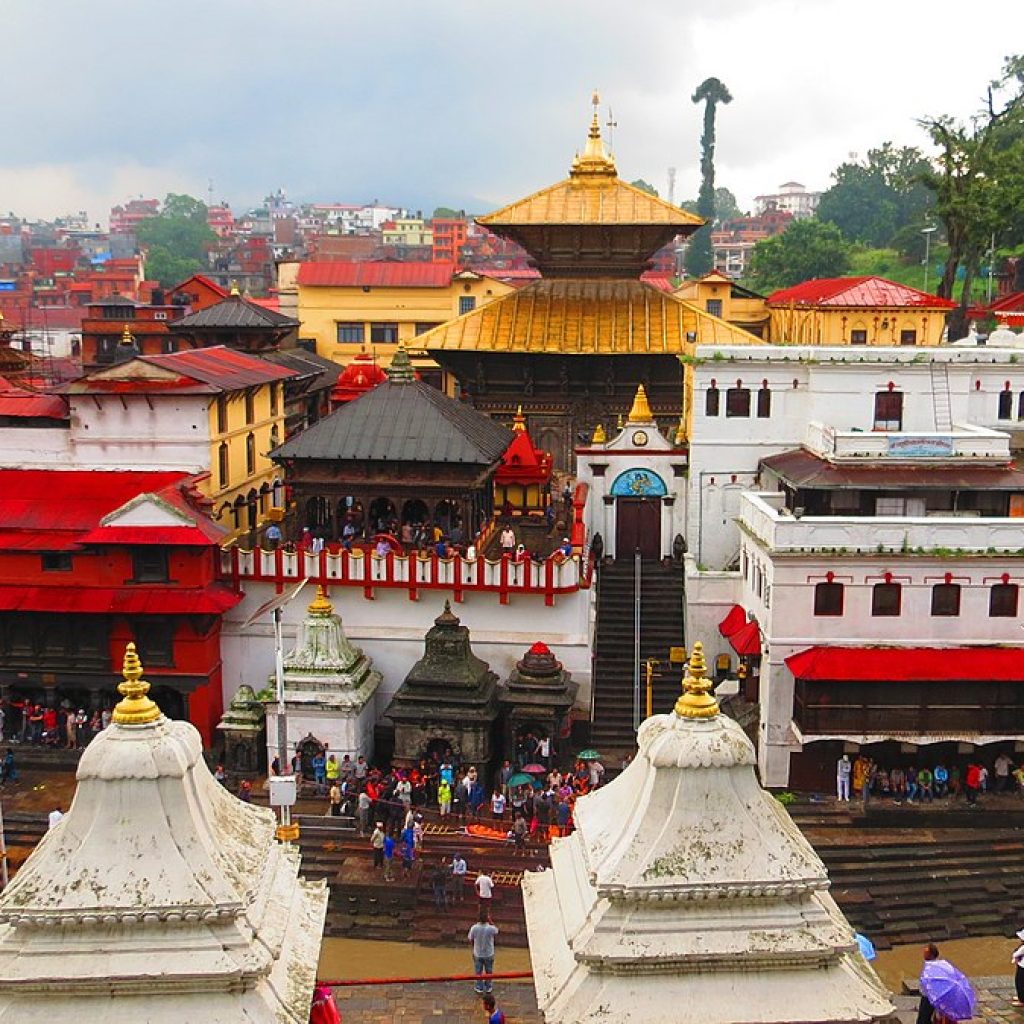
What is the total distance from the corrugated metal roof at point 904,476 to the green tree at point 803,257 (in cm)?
5286

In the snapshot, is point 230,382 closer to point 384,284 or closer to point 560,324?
point 560,324

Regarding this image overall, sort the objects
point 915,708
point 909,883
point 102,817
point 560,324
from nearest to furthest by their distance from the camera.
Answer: point 102,817, point 909,883, point 915,708, point 560,324

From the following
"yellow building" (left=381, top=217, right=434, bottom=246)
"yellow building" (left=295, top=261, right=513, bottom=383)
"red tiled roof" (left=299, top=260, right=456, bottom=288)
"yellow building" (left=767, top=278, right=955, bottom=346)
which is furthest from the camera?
"yellow building" (left=381, top=217, right=434, bottom=246)

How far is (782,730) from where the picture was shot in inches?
961

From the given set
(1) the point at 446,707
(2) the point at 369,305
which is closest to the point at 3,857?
(1) the point at 446,707

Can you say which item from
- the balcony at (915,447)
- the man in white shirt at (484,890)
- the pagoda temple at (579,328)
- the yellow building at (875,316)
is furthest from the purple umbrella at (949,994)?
the yellow building at (875,316)

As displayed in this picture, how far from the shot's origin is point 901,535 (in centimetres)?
2386

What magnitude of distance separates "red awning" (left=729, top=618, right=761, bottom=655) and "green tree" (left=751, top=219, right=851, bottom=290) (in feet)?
185

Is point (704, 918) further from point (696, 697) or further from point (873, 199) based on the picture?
point (873, 199)

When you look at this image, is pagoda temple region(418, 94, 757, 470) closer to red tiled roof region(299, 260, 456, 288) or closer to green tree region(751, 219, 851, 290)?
red tiled roof region(299, 260, 456, 288)

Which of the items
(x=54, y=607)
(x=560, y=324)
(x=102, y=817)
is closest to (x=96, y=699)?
(x=54, y=607)

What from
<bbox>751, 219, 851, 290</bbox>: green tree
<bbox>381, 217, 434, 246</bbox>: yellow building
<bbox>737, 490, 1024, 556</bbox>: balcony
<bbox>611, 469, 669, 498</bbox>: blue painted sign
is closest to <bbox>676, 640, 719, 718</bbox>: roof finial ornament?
<bbox>737, 490, 1024, 556</bbox>: balcony

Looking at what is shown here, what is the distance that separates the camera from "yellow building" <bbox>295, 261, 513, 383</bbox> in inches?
2242

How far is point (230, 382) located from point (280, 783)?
583 inches
